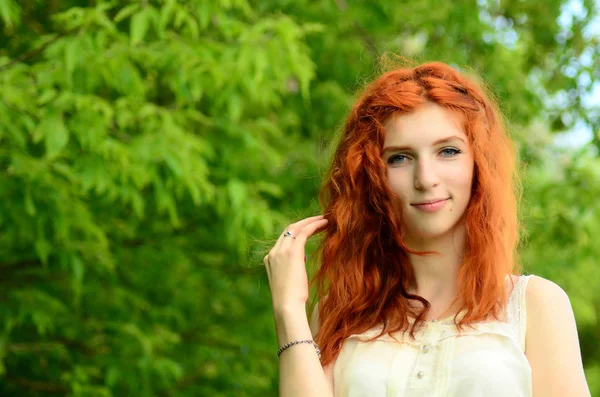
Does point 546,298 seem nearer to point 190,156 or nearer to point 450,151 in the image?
A: point 450,151

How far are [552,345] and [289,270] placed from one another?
24.4 inches

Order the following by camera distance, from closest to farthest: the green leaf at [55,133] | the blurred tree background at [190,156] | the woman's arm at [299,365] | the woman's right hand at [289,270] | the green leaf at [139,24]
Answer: the woman's arm at [299,365] < the woman's right hand at [289,270] < the green leaf at [55,133] < the green leaf at [139,24] < the blurred tree background at [190,156]

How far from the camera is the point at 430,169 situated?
208 cm

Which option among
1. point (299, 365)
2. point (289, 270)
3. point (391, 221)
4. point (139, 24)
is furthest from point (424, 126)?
point (139, 24)

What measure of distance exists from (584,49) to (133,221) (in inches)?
111

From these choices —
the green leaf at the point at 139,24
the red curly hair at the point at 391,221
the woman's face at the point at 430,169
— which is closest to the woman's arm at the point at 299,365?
the red curly hair at the point at 391,221

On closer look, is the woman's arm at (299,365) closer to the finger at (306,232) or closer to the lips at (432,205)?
the finger at (306,232)

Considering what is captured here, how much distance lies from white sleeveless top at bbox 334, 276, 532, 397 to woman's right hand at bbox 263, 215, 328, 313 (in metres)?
0.18

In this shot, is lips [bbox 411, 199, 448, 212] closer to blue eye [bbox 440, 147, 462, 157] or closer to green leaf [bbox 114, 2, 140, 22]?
blue eye [bbox 440, 147, 462, 157]

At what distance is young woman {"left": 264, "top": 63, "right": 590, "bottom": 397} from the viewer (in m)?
2.00

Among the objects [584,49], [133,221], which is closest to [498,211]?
[133,221]

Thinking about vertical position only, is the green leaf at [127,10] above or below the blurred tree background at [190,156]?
above

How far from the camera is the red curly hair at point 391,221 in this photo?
214cm

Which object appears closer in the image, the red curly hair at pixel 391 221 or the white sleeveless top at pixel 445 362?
the white sleeveless top at pixel 445 362
